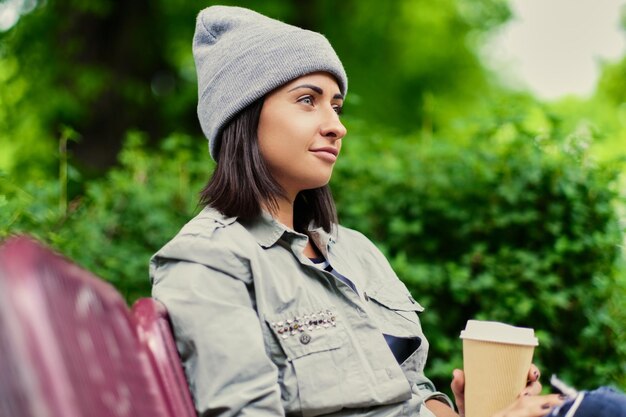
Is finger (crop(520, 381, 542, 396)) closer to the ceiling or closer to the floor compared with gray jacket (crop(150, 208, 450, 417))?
closer to the floor

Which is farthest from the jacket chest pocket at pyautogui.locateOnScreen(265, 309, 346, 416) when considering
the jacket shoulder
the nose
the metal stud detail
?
the nose

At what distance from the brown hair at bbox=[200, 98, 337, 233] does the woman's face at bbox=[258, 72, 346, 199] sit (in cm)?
3

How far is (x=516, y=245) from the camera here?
12.5 ft

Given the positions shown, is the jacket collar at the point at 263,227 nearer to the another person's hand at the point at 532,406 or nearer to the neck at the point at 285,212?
the neck at the point at 285,212

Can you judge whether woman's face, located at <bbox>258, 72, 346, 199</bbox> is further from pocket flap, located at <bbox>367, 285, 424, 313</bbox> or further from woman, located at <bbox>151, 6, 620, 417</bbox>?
pocket flap, located at <bbox>367, 285, 424, 313</bbox>

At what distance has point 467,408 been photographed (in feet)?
6.77

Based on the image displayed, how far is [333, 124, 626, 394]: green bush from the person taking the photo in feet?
11.9

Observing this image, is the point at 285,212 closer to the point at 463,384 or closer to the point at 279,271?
the point at 279,271

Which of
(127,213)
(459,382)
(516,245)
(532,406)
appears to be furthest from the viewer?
(127,213)

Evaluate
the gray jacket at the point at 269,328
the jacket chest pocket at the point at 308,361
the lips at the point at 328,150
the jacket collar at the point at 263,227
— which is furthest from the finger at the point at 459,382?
the lips at the point at 328,150

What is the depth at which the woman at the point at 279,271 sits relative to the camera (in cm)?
169

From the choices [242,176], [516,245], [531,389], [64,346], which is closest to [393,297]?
[531,389]

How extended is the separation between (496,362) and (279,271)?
568 mm

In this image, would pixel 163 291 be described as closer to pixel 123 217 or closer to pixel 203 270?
pixel 203 270
